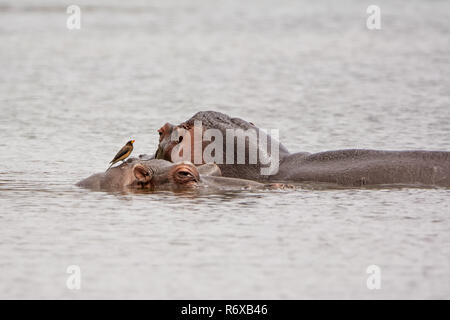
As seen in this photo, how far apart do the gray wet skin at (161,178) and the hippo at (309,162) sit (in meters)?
0.36

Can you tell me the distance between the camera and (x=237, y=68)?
20.2 metres

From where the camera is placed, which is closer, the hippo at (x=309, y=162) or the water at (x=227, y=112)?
the water at (x=227, y=112)

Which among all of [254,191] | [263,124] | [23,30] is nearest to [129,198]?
[254,191]

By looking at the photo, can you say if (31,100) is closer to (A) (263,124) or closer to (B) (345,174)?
(A) (263,124)

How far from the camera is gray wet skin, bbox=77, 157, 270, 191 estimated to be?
9.15 meters

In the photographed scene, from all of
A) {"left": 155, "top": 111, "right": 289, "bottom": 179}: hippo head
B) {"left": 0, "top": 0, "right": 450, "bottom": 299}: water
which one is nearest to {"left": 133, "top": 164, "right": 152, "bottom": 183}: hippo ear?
{"left": 0, "top": 0, "right": 450, "bottom": 299}: water

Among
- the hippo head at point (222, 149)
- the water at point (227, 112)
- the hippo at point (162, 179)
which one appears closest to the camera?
the water at point (227, 112)

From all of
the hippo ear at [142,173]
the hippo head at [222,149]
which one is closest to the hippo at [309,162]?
the hippo head at [222,149]

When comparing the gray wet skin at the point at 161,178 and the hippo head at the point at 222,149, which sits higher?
the hippo head at the point at 222,149

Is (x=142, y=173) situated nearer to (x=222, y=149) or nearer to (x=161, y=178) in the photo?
(x=161, y=178)

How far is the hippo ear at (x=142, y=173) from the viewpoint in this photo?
9250 mm

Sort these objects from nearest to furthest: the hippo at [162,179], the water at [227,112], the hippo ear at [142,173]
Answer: the water at [227,112], the hippo at [162,179], the hippo ear at [142,173]

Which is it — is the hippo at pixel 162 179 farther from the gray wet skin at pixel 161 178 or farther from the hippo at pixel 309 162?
the hippo at pixel 309 162

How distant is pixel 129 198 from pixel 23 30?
61.2 ft
